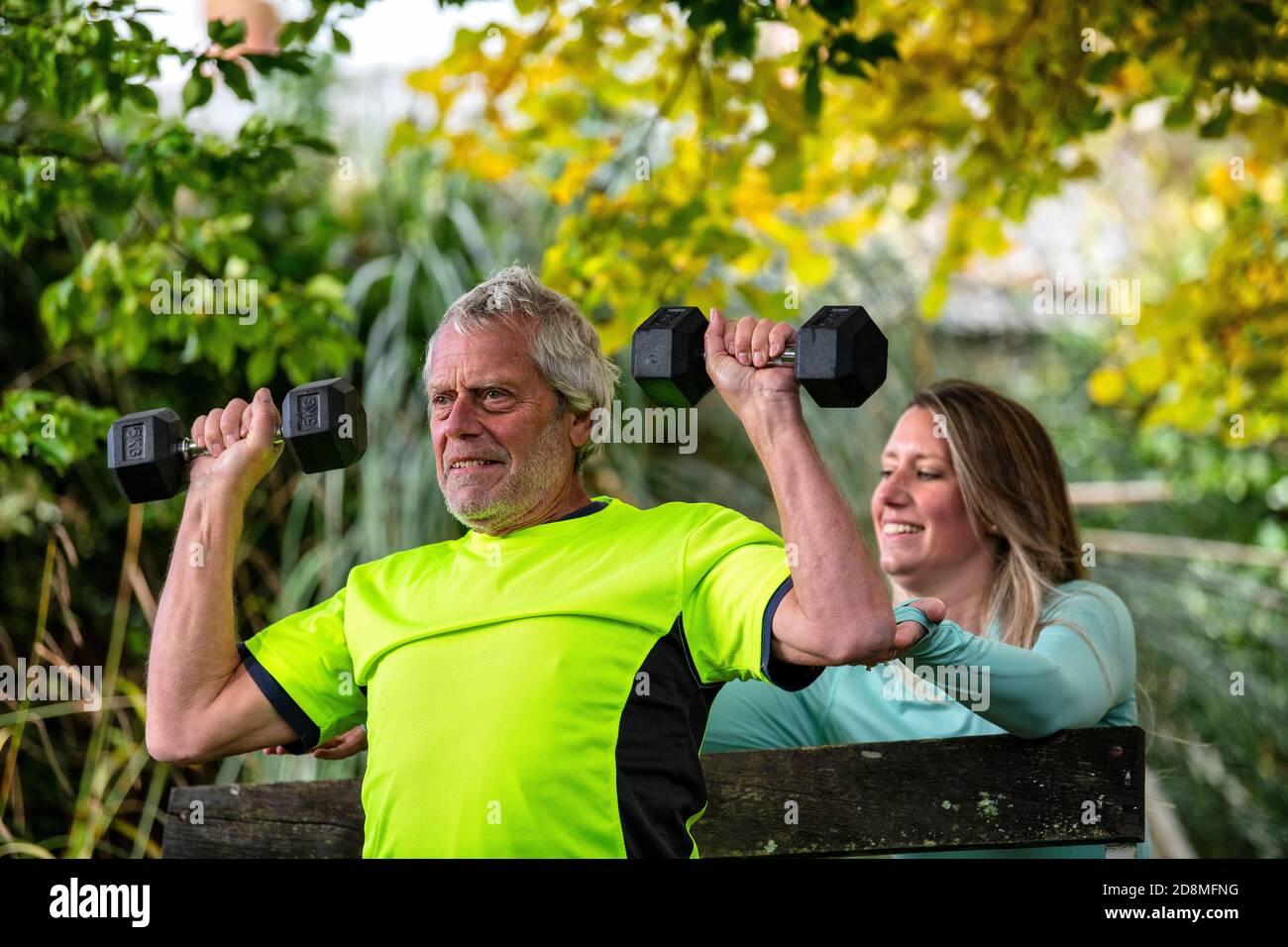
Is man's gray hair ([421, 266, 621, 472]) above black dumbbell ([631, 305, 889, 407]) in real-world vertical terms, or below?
above

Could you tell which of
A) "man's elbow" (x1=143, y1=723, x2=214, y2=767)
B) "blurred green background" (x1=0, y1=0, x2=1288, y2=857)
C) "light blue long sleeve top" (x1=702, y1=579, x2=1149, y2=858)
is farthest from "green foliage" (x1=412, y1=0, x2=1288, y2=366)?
"man's elbow" (x1=143, y1=723, x2=214, y2=767)

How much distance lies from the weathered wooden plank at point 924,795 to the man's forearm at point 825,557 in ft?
2.11

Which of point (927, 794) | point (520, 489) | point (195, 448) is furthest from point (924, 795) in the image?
point (195, 448)

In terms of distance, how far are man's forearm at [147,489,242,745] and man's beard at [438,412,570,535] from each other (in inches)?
13.5

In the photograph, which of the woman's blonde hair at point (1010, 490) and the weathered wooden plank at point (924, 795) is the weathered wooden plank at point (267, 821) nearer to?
the weathered wooden plank at point (924, 795)

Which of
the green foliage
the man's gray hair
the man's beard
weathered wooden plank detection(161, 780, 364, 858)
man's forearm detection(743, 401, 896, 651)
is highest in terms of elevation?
the green foliage

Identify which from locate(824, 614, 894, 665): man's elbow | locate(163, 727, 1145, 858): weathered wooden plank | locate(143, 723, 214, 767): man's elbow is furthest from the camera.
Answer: locate(163, 727, 1145, 858): weathered wooden plank

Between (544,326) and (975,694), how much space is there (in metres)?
0.83

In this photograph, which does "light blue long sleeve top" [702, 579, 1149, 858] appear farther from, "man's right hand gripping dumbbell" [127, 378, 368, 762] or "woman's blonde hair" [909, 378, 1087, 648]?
"man's right hand gripping dumbbell" [127, 378, 368, 762]

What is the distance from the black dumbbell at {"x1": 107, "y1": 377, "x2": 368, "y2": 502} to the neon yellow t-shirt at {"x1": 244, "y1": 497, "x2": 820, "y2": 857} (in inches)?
10.2

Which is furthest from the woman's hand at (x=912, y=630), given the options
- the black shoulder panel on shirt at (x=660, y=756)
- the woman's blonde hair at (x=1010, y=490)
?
the woman's blonde hair at (x=1010, y=490)

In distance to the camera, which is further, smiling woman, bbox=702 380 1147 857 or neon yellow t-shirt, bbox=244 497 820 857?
smiling woman, bbox=702 380 1147 857

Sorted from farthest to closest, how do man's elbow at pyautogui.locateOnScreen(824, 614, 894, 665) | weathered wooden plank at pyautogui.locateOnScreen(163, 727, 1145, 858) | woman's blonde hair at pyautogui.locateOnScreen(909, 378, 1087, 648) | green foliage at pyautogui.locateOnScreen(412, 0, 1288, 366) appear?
green foliage at pyautogui.locateOnScreen(412, 0, 1288, 366) → woman's blonde hair at pyautogui.locateOnScreen(909, 378, 1087, 648) → weathered wooden plank at pyautogui.locateOnScreen(163, 727, 1145, 858) → man's elbow at pyautogui.locateOnScreen(824, 614, 894, 665)

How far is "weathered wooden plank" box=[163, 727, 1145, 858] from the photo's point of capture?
2.33m
